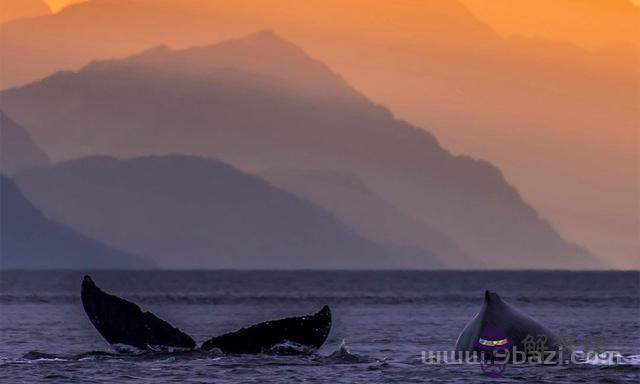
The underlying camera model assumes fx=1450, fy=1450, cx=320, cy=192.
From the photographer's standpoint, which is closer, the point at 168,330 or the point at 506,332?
the point at 506,332

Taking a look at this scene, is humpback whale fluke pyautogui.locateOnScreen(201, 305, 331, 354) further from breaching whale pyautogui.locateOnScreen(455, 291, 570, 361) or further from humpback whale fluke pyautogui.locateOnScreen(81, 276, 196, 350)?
breaching whale pyautogui.locateOnScreen(455, 291, 570, 361)

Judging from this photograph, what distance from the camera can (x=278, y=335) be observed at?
3584cm

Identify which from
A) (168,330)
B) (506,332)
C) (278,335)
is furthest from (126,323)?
(506,332)

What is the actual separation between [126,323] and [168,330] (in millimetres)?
1172

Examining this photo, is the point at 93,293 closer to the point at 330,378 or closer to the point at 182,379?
the point at 182,379

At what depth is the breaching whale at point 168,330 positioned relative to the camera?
113 ft

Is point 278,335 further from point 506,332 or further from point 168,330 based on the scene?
point 506,332

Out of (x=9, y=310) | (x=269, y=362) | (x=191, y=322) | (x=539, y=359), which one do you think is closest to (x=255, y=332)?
(x=269, y=362)

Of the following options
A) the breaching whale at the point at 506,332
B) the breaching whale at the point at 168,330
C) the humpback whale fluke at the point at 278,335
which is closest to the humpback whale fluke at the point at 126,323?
the breaching whale at the point at 168,330

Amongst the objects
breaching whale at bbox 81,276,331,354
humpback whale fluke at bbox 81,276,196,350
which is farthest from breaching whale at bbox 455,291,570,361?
humpback whale fluke at bbox 81,276,196,350

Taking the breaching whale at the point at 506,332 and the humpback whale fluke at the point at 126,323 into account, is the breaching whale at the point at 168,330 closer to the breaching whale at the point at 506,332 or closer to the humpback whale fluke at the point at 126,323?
the humpback whale fluke at the point at 126,323

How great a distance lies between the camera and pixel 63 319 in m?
67.6

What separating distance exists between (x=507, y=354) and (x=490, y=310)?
1.21 m

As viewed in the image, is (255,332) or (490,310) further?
(255,332)
